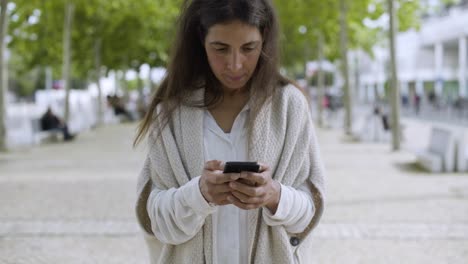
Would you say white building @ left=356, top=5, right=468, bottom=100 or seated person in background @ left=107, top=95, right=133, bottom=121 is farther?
white building @ left=356, top=5, right=468, bottom=100

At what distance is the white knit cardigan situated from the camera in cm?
215

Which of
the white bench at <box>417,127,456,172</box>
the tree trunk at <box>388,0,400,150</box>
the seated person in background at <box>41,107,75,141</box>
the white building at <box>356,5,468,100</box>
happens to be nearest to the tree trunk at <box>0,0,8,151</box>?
the seated person in background at <box>41,107,75,141</box>

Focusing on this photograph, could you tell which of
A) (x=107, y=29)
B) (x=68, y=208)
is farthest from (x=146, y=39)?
(x=68, y=208)

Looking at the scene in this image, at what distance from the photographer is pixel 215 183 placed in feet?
6.36

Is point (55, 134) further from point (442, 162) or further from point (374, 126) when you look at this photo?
point (442, 162)

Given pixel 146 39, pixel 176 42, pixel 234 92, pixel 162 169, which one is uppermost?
pixel 146 39

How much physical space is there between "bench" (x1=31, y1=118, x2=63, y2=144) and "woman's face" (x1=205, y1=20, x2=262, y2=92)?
2113 cm

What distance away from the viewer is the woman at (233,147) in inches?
83.4

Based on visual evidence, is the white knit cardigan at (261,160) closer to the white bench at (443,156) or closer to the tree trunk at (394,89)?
the white bench at (443,156)

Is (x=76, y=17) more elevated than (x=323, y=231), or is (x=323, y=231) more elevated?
(x=76, y=17)

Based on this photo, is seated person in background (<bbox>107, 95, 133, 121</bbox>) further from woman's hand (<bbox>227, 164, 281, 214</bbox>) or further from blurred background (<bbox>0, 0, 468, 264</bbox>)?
woman's hand (<bbox>227, 164, 281, 214</bbox>)

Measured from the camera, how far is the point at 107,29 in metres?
37.2

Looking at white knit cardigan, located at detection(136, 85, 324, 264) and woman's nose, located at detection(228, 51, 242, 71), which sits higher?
woman's nose, located at detection(228, 51, 242, 71)

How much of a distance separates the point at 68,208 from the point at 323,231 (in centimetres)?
343
